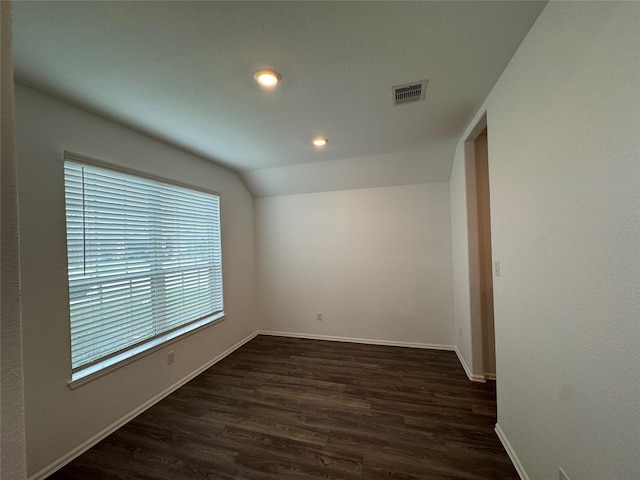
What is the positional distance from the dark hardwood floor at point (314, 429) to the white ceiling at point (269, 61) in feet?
8.14

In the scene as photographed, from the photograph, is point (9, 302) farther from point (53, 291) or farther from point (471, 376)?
point (471, 376)

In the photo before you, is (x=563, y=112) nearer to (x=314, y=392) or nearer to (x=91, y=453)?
(x=314, y=392)

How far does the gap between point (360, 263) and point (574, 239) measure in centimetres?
254

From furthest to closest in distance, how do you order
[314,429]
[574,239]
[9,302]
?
[314,429], [574,239], [9,302]

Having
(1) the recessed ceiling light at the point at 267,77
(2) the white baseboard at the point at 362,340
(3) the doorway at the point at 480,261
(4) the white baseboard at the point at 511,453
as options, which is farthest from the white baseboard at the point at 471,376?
(1) the recessed ceiling light at the point at 267,77

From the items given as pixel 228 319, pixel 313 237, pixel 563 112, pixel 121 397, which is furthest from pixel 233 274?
pixel 563 112

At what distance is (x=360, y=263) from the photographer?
11.2 feet

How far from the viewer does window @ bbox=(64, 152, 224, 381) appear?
1.70 metres

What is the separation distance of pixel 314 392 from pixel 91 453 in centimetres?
167

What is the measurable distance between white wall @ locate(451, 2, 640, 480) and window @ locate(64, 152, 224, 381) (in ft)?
9.41

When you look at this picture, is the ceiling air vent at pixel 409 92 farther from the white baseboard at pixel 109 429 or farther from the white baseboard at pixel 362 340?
the white baseboard at pixel 109 429

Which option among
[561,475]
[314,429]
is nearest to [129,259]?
[314,429]

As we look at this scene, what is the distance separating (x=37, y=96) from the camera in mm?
1512

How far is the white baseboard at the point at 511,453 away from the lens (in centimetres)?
136
